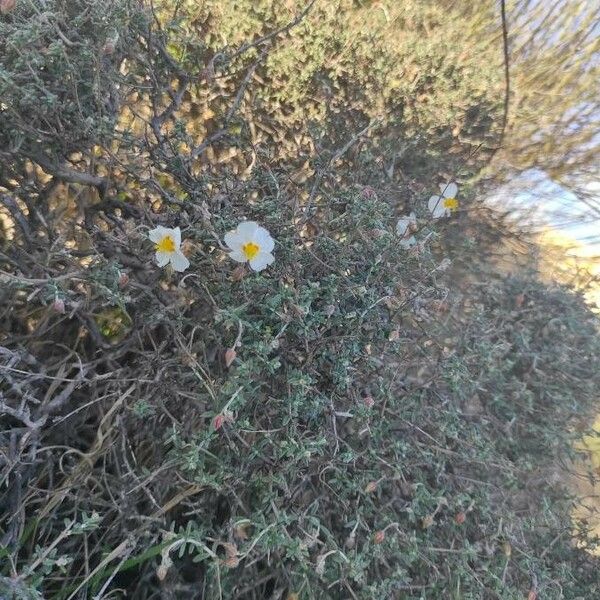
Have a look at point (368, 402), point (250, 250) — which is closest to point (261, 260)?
point (250, 250)

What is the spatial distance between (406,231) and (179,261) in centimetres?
65

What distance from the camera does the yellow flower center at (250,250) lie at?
1317mm

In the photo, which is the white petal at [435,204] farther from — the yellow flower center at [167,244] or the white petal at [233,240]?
the yellow flower center at [167,244]

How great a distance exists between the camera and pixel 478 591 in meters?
1.49

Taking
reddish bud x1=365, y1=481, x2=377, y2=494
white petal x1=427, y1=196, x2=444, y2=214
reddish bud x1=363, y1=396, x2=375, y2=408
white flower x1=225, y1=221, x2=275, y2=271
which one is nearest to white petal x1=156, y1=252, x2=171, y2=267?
white flower x1=225, y1=221, x2=275, y2=271

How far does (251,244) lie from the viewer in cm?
132

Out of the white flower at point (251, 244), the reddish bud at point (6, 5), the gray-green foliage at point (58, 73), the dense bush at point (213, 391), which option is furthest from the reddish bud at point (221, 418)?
the reddish bud at point (6, 5)

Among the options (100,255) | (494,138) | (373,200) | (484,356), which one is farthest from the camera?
(494,138)

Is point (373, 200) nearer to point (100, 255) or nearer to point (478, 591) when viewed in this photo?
point (100, 255)

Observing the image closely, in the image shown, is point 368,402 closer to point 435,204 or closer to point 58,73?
point 435,204

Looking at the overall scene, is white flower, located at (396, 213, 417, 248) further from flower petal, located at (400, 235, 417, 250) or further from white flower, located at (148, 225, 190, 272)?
white flower, located at (148, 225, 190, 272)

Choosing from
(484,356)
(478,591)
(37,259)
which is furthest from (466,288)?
(37,259)

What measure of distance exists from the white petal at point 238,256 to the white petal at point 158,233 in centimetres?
15

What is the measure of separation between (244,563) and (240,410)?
0.34m
